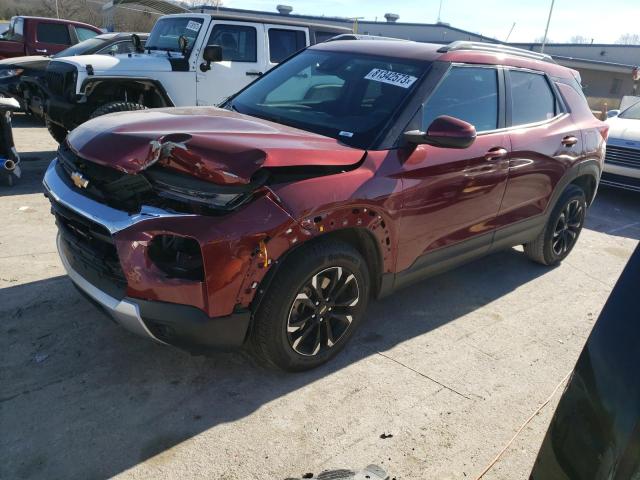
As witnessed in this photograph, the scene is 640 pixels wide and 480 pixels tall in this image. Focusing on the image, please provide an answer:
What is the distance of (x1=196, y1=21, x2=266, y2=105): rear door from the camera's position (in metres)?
7.62

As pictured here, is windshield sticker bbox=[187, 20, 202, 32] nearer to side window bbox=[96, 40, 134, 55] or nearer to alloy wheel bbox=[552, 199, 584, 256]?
side window bbox=[96, 40, 134, 55]

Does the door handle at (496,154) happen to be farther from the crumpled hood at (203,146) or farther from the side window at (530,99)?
the crumpled hood at (203,146)

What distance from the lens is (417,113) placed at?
3336 millimetres

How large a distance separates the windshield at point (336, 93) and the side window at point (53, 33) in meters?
10.4

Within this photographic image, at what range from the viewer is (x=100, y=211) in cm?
259

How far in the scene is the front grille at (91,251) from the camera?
2.58 metres

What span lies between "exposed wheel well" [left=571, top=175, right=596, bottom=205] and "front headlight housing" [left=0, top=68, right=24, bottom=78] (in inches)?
354

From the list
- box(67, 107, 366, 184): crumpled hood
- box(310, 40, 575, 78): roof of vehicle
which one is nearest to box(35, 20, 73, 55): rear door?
box(310, 40, 575, 78): roof of vehicle

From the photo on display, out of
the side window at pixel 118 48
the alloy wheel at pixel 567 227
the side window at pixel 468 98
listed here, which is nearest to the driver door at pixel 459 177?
the side window at pixel 468 98

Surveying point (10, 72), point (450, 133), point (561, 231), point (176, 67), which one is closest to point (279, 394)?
point (450, 133)

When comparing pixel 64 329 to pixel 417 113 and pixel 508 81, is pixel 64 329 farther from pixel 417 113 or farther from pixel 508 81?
pixel 508 81

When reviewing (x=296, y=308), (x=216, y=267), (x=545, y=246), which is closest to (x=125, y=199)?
(x=216, y=267)

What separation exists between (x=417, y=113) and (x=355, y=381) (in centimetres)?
172

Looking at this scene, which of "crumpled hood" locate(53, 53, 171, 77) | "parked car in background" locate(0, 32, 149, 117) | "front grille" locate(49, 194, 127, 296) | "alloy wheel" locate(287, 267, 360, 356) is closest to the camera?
"front grille" locate(49, 194, 127, 296)
